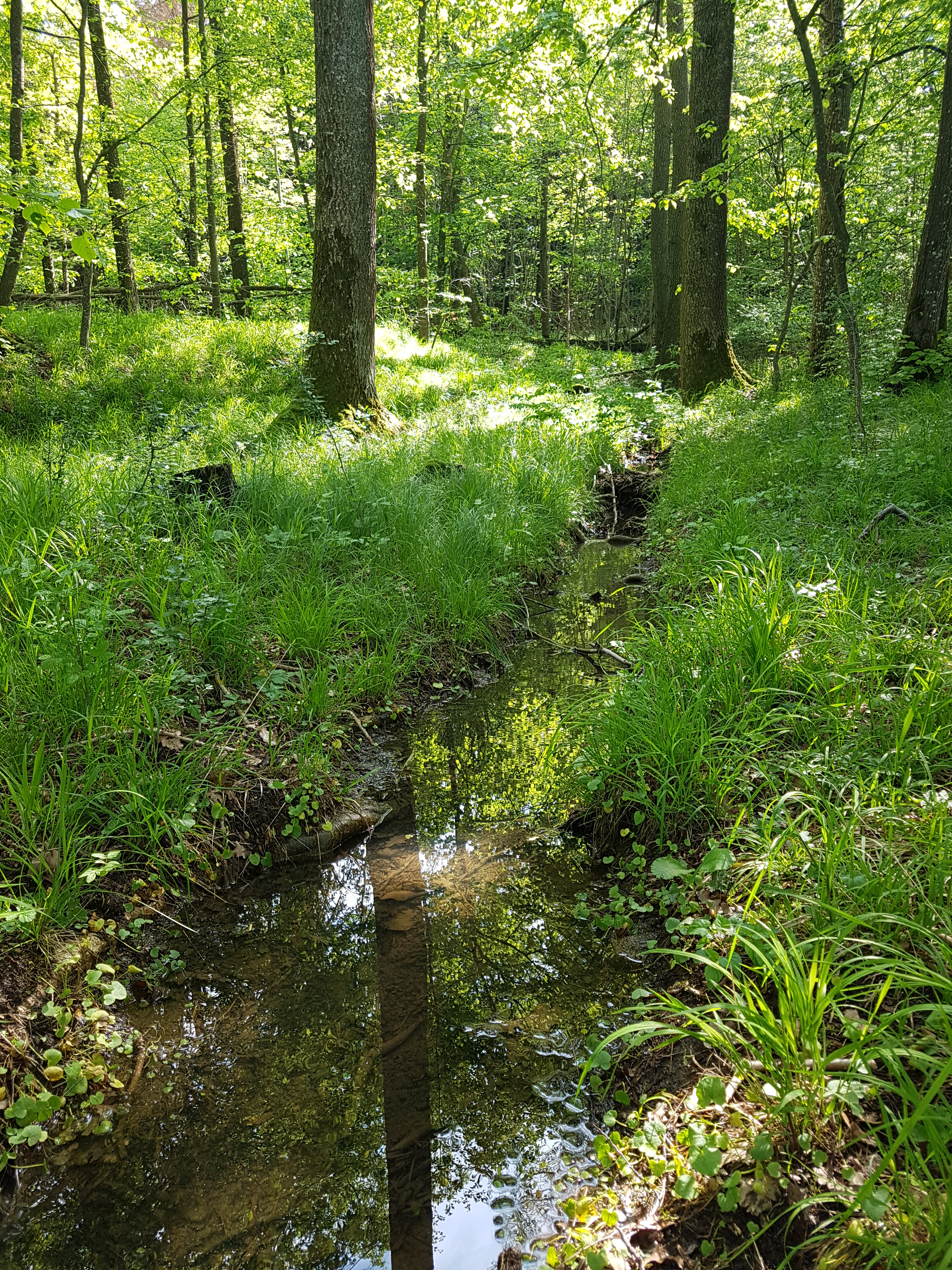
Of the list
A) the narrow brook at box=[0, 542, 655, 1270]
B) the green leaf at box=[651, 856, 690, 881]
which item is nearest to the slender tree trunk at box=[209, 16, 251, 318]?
the narrow brook at box=[0, 542, 655, 1270]

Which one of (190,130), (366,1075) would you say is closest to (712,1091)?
(366,1075)

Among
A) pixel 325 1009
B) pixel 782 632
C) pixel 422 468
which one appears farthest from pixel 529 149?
pixel 325 1009

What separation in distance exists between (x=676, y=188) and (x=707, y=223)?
11.3ft

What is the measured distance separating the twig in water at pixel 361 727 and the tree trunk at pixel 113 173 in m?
6.86

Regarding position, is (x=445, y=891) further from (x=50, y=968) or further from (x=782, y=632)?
(x=782, y=632)

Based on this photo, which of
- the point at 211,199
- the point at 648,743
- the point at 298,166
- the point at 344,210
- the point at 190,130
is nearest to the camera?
the point at 648,743

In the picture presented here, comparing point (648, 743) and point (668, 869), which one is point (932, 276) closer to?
point (648, 743)

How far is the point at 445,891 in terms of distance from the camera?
2.72 meters

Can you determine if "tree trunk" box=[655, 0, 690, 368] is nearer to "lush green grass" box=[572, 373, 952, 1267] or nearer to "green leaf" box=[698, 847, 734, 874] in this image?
"lush green grass" box=[572, 373, 952, 1267]

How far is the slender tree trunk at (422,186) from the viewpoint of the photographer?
41.5 feet

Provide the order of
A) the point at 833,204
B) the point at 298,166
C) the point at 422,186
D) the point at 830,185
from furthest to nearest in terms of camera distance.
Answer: the point at 298,166, the point at 422,186, the point at 830,185, the point at 833,204

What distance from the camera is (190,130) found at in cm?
1320

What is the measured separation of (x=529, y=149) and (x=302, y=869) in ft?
70.1

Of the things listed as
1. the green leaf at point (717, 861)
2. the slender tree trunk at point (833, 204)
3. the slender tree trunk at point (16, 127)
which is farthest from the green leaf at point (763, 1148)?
the slender tree trunk at point (16, 127)
